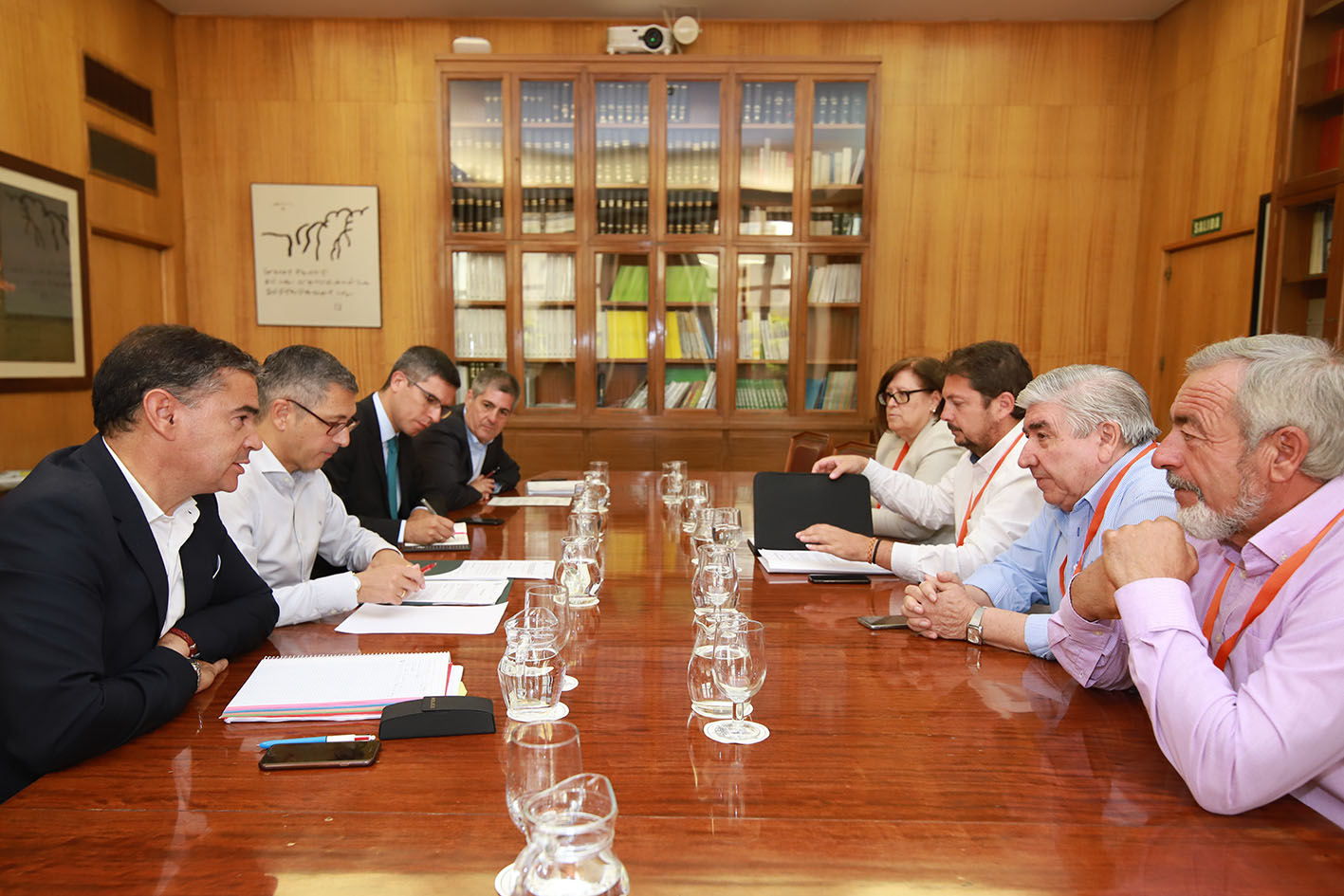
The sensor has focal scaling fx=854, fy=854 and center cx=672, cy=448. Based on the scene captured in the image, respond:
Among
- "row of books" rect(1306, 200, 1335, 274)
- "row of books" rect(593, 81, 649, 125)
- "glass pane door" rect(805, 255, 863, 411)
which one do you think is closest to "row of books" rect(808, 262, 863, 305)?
"glass pane door" rect(805, 255, 863, 411)

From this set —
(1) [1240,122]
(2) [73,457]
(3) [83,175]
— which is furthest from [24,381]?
(1) [1240,122]

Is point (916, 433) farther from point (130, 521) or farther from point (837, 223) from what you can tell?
point (130, 521)

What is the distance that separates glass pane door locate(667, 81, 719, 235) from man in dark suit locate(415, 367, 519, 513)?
77.1 inches

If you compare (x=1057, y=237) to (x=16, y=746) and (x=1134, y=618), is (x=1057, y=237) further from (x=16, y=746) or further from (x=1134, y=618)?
(x=16, y=746)

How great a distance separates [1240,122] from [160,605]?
18.8 ft

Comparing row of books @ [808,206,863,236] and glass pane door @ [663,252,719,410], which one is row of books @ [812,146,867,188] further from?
A: glass pane door @ [663,252,719,410]

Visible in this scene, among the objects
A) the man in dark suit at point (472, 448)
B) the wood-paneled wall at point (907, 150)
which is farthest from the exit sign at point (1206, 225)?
the man in dark suit at point (472, 448)

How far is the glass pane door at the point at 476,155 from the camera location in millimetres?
5543

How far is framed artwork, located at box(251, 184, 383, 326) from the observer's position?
6055mm

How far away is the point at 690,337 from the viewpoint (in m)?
5.70

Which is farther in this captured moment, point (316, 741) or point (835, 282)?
point (835, 282)

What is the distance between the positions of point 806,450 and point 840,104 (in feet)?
8.10

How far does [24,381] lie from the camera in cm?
455

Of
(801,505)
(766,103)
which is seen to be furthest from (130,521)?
(766,103)
